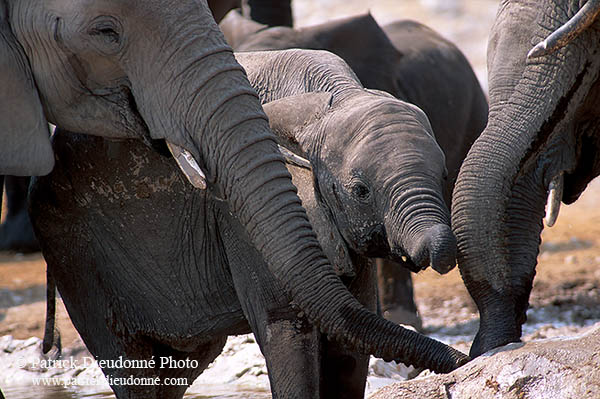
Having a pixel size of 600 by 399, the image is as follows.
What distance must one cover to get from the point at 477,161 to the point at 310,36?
239cm

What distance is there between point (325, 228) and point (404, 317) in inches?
113

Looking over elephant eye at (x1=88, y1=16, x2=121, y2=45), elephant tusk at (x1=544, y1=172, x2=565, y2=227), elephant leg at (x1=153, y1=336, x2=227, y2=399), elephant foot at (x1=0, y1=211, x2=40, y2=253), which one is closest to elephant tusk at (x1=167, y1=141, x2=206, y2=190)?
elephant eye at (x1=88, y1=16, x2=121, y2=45)

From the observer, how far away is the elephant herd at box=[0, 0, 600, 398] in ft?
10.3

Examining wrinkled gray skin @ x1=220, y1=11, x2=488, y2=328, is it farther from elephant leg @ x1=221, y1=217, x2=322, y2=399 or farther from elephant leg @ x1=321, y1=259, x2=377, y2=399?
elephant leg @ x1=221, y1=217, x2=322, y2=399

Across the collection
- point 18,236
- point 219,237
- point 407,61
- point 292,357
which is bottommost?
point 18,236

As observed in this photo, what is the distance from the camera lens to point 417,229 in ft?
10.2

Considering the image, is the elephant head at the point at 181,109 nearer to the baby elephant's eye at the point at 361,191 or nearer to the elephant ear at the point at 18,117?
the elephant ear at the point at 18,117

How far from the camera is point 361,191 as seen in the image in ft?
10.9

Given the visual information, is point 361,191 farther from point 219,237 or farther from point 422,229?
point 219,237

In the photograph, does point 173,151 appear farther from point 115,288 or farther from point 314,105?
point 115,288

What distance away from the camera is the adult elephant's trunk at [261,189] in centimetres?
310

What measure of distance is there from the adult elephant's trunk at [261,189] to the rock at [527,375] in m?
0.09

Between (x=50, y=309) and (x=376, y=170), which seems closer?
(x=376, y=170)

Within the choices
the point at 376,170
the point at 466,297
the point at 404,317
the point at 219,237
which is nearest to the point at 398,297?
the point at 404,317
